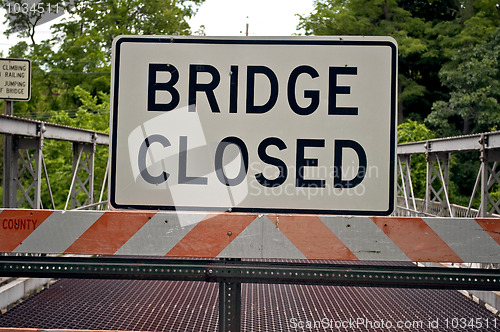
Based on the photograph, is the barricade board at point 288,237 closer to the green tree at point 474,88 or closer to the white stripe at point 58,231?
the white stripe at point 58,231

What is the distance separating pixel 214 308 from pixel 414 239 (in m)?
4.57

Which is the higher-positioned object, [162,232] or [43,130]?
[43,130]

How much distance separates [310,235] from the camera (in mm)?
2240

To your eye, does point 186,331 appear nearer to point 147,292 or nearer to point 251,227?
point 147,292

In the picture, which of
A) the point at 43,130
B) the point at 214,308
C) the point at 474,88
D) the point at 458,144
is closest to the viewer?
the point at 214,308

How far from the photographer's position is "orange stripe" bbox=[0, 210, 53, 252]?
7.53 ft

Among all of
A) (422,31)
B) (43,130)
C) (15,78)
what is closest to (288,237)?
(15,78)

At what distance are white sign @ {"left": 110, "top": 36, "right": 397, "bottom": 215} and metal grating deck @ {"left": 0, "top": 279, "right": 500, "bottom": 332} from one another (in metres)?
3.50

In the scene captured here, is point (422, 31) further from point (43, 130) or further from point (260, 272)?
point (260, 272)

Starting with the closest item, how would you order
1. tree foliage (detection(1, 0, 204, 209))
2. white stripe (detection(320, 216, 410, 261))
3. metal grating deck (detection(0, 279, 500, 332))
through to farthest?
white stripe (detection(320, 216, 410, 261)), metal grating deck (detection(0, 279, 500, 332)), tree foliage (detection(1, 0, 204, 209))

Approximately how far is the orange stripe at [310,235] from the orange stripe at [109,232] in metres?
0.54

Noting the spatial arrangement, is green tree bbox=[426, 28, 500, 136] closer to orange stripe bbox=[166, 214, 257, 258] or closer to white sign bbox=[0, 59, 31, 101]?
white sign bbox=[0, 59, 31, 101]

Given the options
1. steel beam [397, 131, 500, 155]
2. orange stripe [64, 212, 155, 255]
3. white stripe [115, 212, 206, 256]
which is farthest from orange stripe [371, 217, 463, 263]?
steel beam [397, 131, 500, 155]

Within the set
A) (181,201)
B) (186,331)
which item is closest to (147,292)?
(186,331)
